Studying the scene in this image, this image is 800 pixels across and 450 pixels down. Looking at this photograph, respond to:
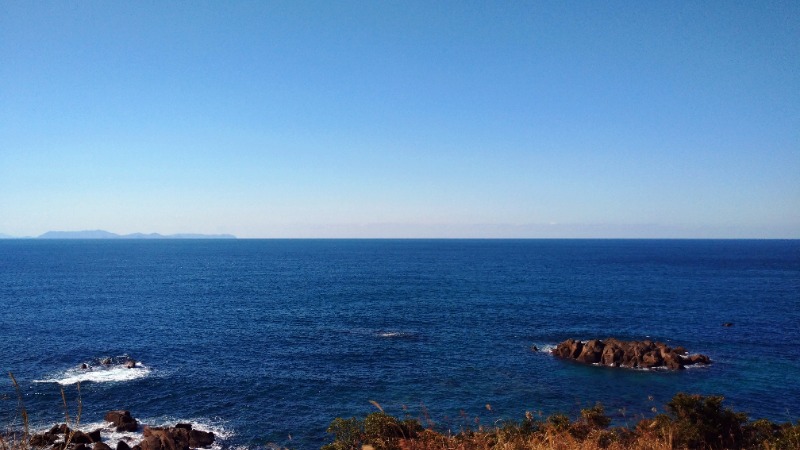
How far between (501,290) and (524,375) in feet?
211

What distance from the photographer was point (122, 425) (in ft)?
134

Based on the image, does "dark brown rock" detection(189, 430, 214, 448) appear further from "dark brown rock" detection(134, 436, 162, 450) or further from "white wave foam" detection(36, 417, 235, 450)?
"dark brown rock" detection(134, 436, 162, 450)

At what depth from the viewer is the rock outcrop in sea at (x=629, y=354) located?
196 ft

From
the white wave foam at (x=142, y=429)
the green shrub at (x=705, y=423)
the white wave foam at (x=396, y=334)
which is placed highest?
Answer: the green shrub at (x=705, y=423)

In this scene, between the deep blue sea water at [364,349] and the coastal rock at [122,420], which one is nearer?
the coastal rock at [122,420]

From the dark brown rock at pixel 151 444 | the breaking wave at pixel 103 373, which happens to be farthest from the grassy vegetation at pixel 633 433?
the breaking wave at pixel 103 373

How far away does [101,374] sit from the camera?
178ft

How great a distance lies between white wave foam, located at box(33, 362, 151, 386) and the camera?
5154cm

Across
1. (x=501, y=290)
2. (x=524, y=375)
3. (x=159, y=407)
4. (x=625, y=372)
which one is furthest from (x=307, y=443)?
(x=501, y=290)

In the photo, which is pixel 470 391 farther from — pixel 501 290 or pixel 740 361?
pixel 501 290

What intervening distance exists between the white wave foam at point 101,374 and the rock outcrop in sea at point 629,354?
5227 centimetres

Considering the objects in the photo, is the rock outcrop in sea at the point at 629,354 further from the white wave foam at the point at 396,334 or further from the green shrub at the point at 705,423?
the green shrub at the point at 705,423

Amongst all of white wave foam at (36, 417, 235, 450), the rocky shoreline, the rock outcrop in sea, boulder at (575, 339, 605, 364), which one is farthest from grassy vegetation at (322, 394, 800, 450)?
the rock outcrop in sea

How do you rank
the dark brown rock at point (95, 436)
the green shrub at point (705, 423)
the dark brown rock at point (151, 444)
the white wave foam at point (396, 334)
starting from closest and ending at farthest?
the green shrub at point (705, 423)
the dark brown rock at point (151, 444)
the dark brown rock at point (95, 436)
the white wave foam at point (396, 334)
